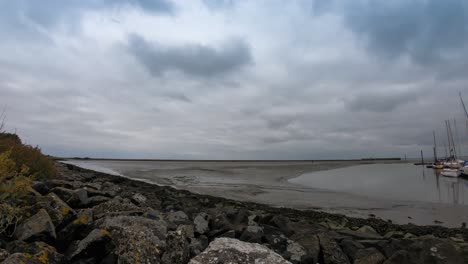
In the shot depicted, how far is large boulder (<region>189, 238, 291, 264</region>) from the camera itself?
11.4 ft

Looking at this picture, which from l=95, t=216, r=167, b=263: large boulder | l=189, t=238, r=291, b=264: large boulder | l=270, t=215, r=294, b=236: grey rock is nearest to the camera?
l=189, t=238, r=291, b=264: large boulder

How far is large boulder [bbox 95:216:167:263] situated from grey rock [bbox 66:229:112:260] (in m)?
→ 0.13

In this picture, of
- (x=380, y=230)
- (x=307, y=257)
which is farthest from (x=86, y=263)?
(x=380, y=230)

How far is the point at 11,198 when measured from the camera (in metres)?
4.88

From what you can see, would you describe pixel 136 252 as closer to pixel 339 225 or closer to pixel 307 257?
pixel 307 257

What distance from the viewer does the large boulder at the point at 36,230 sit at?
4031 mm

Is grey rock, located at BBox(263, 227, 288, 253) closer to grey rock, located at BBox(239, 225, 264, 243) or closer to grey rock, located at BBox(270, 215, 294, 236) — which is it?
grey rock, located at BBox(239, 225, 264, 243)

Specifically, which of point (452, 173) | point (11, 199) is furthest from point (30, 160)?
point (452, 173)

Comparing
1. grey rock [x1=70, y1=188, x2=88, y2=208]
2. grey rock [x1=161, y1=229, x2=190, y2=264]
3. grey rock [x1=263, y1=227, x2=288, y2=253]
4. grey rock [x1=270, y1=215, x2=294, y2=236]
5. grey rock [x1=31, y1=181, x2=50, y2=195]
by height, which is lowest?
grey rock [x1=270, y1=215, x2=294, y2=236]

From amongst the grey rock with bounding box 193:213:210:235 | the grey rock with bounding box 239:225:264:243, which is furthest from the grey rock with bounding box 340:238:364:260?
the grey rock with bounding box 193:213:210:235

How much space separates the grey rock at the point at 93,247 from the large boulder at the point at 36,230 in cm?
45

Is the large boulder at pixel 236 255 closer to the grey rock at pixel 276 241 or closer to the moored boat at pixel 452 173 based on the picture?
the grey rock at pixel 276 241

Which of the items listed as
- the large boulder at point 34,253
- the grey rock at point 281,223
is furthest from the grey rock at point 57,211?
the grey rock at point 281,223

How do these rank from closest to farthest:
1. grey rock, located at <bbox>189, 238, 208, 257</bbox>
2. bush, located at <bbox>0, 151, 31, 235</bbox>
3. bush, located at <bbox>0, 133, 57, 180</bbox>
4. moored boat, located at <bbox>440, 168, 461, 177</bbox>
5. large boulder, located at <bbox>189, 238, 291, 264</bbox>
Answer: large boulder, located at <bbox>189, 238, 291, 264</bbox> → bush, located at <bbox>0, 151, 31, 235</bbox> → grey rock, located at <bbox>189, 238, 208, 257</bbox> → bush, located at <bbox>0, 133, 57, 180</bbox> → moored boat, located at <bbox>440, 168, 461, 177</bbox>
